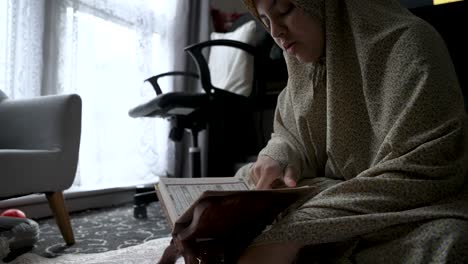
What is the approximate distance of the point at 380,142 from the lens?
62 centimetres

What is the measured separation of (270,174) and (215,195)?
311 mm

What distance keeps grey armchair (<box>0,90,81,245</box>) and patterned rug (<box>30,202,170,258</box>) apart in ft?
0.27

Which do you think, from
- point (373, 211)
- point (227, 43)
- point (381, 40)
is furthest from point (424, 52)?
point (227, 43)

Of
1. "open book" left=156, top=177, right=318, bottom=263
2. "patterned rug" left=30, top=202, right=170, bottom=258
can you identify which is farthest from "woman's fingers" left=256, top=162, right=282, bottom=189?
"patterned rug" left=30, top=202, right=170, bottom=258

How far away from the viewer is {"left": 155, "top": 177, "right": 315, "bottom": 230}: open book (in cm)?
46

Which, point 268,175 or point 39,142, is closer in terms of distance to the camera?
point 268,175

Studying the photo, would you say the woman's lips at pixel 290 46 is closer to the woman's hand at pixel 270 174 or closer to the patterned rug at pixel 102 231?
the woman's hand at pixel 270 174

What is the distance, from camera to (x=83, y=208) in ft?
7.15

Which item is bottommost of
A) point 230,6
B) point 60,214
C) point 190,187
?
point 60,214

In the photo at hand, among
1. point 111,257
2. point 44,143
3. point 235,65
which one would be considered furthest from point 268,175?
point 235,65

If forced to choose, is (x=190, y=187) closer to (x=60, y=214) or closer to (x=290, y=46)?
(x=290, y=46)

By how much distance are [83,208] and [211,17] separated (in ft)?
4.97

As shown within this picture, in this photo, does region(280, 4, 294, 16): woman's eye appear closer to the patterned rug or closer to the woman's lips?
the woman's lips

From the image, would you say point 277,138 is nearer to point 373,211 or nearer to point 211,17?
point 373,211
